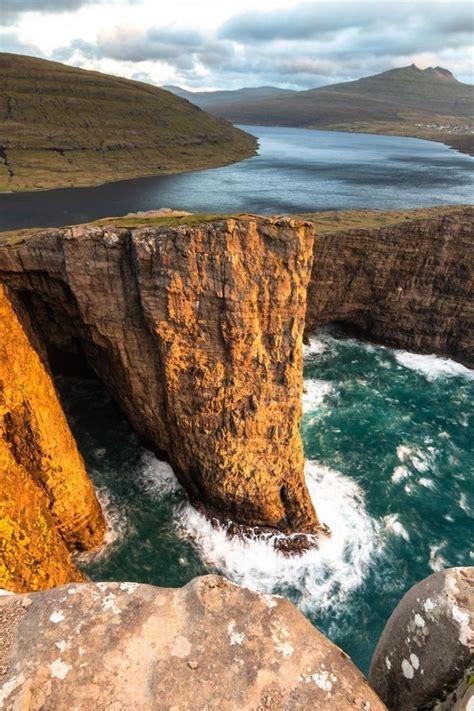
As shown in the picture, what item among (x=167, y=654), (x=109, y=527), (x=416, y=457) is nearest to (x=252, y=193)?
(x=416, y=457)

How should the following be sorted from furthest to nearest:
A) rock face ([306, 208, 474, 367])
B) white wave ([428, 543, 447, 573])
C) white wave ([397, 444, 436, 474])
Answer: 1. rock face ([306, 208, 474, 367])
2. white wave ([397, 444, 436, 474])
3. white wave ([428, 543, 447, 573])

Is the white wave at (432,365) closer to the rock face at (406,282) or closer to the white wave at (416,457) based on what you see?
the rock face at (406,282)

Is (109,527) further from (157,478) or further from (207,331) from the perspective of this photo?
(207,331)

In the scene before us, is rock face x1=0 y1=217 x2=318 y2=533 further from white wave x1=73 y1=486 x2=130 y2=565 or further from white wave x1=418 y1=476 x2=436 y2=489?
white wave x1=418 y1=476 x2=436 y2=489

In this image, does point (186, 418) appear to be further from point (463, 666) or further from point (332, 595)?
point (463, 666)

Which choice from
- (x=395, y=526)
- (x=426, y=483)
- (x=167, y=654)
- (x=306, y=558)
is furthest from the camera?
(x=426, y=483)

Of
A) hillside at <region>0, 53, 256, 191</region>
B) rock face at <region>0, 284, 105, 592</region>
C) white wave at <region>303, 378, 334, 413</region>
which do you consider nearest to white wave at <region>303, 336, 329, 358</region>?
white wave at <region>303, 378, 334, 413</region>

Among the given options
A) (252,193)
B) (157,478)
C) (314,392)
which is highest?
(252,193)
